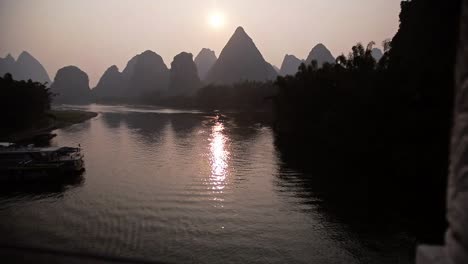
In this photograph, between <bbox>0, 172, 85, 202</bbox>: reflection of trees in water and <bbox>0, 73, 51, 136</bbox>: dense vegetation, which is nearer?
<bbox>0, 172, 85, 202</bbox>: reflection of trees in water

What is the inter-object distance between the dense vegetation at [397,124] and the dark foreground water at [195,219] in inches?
153

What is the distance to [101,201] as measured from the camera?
79.5 ft

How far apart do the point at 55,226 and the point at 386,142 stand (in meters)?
28.7

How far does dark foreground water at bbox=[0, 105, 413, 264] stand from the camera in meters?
16.8

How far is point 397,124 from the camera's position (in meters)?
32.0

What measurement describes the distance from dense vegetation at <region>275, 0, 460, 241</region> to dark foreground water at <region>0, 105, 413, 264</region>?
12.7ft

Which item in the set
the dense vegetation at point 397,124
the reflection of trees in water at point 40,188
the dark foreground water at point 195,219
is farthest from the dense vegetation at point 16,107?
the dense vegetation at point 397,124

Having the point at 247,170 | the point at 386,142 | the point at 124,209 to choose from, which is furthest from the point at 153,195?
the point at 386,142

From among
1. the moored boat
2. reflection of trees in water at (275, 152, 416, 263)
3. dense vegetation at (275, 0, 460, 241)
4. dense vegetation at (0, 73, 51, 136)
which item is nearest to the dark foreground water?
reflection of trees in water at (275, 152, 416, 263)

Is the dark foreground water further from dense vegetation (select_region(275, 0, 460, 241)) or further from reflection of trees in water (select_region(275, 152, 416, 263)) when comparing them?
dense vegetation (select_region(275, 0, 460, 241))

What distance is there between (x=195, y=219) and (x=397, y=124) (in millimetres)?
21088

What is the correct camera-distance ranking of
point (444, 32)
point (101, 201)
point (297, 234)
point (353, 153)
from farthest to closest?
1. point (353, 153)
2. point (444, 32)
3. point (101, 201)
4. point (297, 234)

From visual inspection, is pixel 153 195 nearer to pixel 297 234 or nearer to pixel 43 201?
pixel 43 201

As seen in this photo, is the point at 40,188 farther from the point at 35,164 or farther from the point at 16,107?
the point at 16,107
